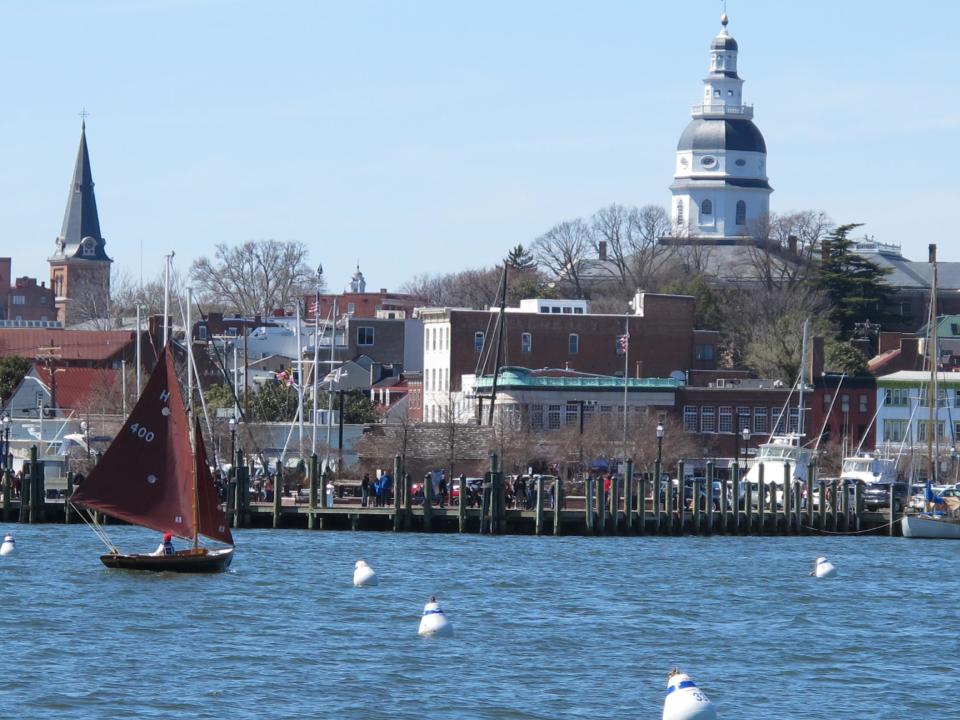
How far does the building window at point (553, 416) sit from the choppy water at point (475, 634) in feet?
135

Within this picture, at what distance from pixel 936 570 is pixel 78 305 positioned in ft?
478

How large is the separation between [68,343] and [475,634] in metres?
93.7

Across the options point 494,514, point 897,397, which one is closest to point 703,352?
point 897,397

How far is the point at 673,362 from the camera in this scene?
395 feet

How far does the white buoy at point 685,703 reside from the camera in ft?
107

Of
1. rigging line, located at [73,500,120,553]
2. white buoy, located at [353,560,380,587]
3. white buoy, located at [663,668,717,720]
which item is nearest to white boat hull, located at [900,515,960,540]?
rigging line, located at [73,500,120,553]

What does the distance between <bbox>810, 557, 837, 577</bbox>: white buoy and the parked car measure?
67.2 feet

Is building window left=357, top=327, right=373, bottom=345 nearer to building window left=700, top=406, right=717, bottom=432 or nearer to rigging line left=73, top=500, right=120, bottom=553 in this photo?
building window left=700, top=406, right=717, bottom=432

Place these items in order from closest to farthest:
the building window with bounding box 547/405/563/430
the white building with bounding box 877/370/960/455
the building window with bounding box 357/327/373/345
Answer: the building window with bounding box 547/405/563/430 → the white building with bounding box 877/370/960/455 → the building window with bounding box 357/327/373/345

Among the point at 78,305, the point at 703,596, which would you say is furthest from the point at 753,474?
the point at 78,305

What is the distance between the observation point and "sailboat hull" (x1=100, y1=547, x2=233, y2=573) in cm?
5038

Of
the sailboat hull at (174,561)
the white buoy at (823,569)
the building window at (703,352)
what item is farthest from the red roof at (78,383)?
the sailboat hull at (174,561)

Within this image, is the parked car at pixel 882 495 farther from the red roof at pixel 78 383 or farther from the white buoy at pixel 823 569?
the red roof at pixel 78 383

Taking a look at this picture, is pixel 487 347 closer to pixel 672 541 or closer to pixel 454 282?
pixel 672 541
